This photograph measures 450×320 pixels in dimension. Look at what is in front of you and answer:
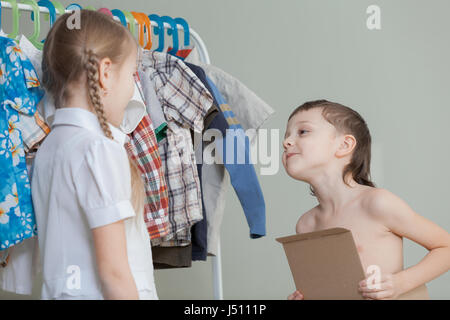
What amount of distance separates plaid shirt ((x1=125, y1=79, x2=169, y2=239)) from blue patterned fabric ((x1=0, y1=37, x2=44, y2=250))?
25 centimetres

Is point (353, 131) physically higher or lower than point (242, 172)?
higher

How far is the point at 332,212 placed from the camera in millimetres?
1325

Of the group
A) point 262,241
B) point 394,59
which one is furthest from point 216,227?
point 394,59

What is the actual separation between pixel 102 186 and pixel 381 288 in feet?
1.81

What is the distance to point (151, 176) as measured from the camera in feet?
4.77

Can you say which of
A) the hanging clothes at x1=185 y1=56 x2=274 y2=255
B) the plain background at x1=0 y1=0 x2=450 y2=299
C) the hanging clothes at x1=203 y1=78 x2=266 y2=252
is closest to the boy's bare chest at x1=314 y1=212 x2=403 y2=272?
the hanging clothes at x1=203 y1=78 x2=266 y2=252

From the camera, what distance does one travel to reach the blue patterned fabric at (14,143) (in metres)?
→ 1.20

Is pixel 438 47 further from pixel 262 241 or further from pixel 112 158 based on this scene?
pixel 112 158

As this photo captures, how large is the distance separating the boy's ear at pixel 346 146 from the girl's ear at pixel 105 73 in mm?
532

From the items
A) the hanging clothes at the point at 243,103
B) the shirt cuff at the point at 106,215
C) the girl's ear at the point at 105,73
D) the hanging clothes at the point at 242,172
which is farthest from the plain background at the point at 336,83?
the shirt cuff at the point at 106,215

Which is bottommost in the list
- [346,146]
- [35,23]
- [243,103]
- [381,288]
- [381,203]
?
[381,288]

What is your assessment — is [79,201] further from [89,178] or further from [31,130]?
[31,130]

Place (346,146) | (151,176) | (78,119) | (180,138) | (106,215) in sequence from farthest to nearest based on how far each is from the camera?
(180,138)
(151,176)
(346,146)
(78,119)
(106,215)

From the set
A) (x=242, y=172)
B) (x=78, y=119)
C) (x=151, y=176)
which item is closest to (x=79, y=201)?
(x=78, y=119)
